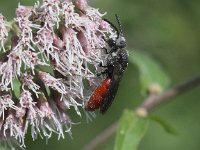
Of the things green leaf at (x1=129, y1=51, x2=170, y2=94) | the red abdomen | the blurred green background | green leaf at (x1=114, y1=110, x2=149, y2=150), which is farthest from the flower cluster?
the blurred green background

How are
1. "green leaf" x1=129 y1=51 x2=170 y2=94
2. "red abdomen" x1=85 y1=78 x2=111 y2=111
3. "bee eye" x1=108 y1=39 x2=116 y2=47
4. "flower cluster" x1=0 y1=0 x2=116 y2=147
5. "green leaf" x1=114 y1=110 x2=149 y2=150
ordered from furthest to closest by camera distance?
"green leaf" x1=129 y1=51 x2=170 y2=94 → "green leaf" x1=114 y1=110 x2=149 y2=150 → "bee eye" x1=108 y1=39 x2=116 y2=47 → "red abdomen" x1=85 y1=78 x2=111 y2=111 → "flower cluster" x1=0 y1=0 x2=116 y2=147

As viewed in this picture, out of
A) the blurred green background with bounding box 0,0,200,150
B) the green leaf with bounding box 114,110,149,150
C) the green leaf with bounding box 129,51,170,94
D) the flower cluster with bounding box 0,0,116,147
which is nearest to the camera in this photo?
the flower cluster with bounding box 0,0,116,147

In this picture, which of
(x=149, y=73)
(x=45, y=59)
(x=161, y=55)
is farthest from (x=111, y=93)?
(x=161, y=55)

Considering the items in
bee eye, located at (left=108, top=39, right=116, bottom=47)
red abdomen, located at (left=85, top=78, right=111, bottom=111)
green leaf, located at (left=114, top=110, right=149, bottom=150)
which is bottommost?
green leaf, located at (left=114, top=110, right=149, bottom=150)

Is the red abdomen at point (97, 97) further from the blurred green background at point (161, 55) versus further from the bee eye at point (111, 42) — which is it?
the blurred green background at point (161, 55)

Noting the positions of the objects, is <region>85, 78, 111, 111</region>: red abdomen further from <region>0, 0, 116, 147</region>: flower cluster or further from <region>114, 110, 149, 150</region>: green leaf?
<region>114, 110, 149, 150</region>: green leaf

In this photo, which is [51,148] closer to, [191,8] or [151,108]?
[151,108]

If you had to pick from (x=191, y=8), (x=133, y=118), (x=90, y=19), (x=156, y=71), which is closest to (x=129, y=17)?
(x=191, y=8)
